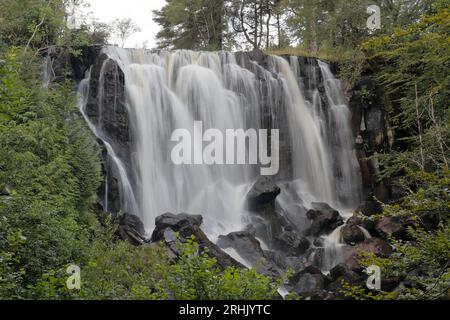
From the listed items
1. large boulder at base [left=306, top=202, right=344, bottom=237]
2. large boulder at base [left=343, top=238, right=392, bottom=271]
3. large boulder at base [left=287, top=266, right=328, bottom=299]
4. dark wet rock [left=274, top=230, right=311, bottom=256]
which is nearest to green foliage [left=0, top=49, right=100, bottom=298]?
large boulder at base [left=287, top=266, right=328, bottom=299]

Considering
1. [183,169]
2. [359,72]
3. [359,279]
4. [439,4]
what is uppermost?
[439,4]

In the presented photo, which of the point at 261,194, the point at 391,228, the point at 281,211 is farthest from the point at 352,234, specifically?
the point at 261,194

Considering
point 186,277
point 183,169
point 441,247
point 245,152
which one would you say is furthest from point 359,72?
point 186,277

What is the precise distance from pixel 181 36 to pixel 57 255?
88.1ft

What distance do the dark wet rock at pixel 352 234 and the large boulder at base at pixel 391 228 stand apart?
1.70ft

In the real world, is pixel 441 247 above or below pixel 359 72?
below

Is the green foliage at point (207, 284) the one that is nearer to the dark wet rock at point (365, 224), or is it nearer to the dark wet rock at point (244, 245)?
the dark wet rock at point (244, 245)

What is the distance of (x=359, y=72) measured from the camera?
19.9 m

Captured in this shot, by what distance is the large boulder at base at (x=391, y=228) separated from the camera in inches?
534

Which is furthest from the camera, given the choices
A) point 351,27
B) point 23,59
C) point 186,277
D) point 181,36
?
point 181,36

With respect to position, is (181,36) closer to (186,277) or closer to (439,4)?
(439,4)

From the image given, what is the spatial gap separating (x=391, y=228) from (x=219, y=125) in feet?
25.5

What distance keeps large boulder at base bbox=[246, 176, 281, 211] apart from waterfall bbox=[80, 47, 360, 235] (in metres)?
0.50

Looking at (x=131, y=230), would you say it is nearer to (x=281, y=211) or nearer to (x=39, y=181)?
(x=39, y=181)
